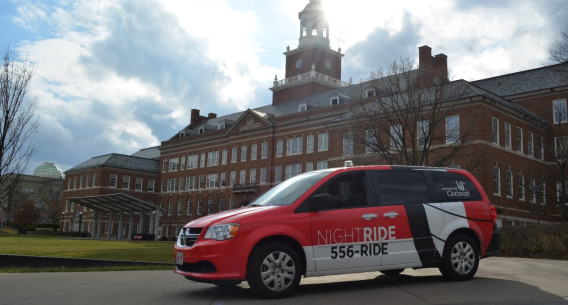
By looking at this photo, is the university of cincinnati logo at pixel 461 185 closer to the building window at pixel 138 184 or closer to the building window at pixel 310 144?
the building window at pixel 310 144

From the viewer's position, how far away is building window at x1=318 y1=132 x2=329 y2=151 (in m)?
54.4

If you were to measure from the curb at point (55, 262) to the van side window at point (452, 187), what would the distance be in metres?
7.55

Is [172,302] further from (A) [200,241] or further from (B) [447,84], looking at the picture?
(B) [447,84]

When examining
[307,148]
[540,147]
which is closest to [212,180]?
[307,148]

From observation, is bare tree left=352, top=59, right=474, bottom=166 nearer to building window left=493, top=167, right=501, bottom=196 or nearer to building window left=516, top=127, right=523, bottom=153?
building window left=493, top=167, right=501, bottom=196

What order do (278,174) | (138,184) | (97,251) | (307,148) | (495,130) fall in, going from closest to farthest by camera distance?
(97,251) < (495,130) < (307,148) < (278,174) < (138,184)

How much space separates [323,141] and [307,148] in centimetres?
260

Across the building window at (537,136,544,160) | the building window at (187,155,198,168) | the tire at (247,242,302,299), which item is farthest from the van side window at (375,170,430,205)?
the building window at (187,155,198,168)

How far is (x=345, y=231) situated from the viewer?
25.0ft

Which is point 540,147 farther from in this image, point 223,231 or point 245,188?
point 223,231

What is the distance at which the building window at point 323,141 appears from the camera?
54.4m

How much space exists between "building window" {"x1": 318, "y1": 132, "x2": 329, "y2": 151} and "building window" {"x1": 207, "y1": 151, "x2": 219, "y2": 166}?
20.4m

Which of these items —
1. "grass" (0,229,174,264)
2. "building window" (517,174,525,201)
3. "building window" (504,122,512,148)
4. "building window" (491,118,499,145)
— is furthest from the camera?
"building window" (517,174,525,201)

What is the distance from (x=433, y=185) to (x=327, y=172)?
1.89 meters
